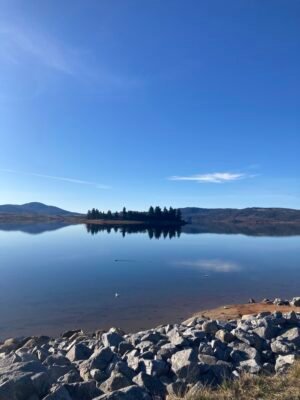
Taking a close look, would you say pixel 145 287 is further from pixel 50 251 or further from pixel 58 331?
pixel 50 251

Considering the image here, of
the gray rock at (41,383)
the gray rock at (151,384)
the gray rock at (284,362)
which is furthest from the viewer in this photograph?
the gray rock at (284,362)

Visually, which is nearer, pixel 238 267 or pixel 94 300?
pixel 94 300

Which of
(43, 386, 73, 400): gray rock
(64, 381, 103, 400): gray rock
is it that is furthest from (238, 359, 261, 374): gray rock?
(43, 386, 73, 400): gray rock

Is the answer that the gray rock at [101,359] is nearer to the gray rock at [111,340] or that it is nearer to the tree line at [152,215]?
the gray rock at [111,340]

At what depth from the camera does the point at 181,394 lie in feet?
25.1

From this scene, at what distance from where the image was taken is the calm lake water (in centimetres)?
2045

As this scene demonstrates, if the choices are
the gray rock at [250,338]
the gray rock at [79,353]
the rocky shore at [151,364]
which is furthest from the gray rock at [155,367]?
the gray rock at [250,338]

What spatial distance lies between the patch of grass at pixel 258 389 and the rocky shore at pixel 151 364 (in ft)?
1.71

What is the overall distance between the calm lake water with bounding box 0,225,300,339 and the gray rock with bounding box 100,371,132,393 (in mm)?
11240

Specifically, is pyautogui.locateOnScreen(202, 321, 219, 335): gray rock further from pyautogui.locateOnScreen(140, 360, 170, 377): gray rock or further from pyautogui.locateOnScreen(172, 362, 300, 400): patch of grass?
pyautogui.locateOnScreen(172, 362, 300, 400): patch of grass

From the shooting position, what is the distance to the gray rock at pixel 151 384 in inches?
312

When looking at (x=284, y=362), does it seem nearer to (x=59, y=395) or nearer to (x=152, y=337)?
(x=152, y=337)

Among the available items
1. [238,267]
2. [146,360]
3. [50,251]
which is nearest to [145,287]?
[238,267]

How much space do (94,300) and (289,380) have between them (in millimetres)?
18596
